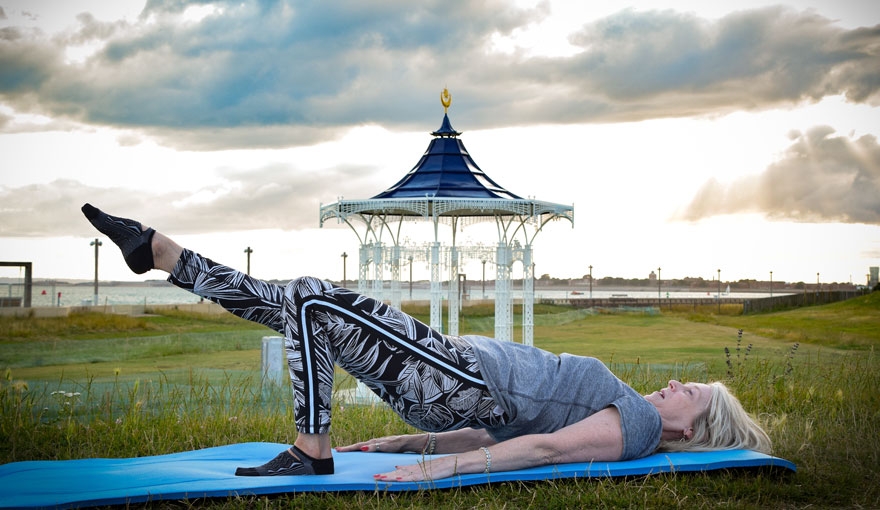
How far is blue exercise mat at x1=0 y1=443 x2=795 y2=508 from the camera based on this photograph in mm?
2416

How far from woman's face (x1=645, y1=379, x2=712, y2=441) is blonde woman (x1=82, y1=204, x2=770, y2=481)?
0.11 meters

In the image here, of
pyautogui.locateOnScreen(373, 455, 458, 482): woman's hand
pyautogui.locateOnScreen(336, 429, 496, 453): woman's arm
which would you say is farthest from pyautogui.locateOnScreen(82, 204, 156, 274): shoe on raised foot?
pyautogui.locateOnScreen(336, 429, 496, 453): woman's arm

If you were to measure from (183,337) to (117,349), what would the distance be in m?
2.30

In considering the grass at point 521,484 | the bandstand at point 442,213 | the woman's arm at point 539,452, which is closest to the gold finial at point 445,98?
the bandstand at point 442,213

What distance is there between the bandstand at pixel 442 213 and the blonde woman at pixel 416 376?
225 inches

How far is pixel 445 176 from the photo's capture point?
9023 millimetres

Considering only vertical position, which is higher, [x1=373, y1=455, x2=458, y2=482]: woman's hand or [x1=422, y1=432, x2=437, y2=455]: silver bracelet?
[x1=373, y1=455, x2=458, y2=482]: woman's hand

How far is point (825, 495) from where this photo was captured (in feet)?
9.51

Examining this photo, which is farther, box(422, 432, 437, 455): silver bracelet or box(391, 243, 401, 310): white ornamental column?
box(391, 243, 401, 310): white ornamental column

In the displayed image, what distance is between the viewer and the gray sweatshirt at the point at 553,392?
8.38 ft

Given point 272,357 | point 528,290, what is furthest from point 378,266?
point 272,357

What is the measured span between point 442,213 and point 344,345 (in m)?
6.49

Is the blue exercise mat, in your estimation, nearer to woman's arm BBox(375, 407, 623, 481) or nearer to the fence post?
woman's arm BBox(375, 407, 623, 481)

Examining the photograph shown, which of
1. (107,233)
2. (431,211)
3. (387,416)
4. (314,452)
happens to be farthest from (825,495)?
(431,211)
